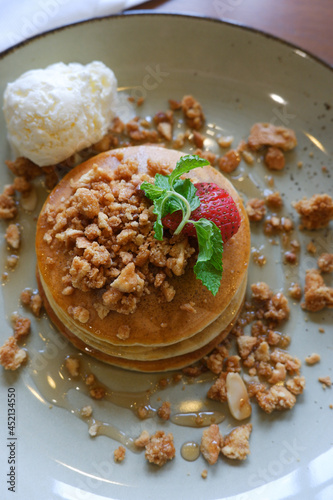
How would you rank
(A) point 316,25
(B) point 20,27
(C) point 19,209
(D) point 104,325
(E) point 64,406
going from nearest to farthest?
(D) point 104,325 → (E) point 64,406 → (C) point 19,209 → (B) point 20,27 → (A) point 316,25

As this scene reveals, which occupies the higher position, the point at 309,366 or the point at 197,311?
the point at 197,311

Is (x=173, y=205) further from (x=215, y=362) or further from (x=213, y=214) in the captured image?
(x=215, y=362)

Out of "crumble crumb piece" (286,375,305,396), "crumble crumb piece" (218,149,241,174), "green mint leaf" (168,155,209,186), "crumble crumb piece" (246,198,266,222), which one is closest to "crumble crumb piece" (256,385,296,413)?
"crumble crumb piece" (286,375,305,396)

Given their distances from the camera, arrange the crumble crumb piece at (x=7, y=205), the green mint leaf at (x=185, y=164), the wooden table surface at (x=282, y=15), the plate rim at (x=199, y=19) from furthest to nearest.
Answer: the wooden table surface at (x=282, y=15) → the plate rim at (x=199, y=19) → the crumble crumb piece at (x=7, y=205) → the green mint leaf at (x=185, y=164)

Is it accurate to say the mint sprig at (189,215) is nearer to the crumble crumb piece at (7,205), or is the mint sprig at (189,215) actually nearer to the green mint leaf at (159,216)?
the green mint leaf at (159,216)

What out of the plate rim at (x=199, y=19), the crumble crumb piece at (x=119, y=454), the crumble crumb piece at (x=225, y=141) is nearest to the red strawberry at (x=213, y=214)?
the crumble crumb piece at (x=225, y=141)

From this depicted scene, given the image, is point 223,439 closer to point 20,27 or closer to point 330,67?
point 330,67

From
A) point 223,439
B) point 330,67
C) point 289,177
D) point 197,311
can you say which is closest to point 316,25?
point 330,67
